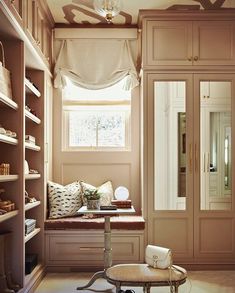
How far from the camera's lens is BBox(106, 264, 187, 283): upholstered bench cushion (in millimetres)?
2959

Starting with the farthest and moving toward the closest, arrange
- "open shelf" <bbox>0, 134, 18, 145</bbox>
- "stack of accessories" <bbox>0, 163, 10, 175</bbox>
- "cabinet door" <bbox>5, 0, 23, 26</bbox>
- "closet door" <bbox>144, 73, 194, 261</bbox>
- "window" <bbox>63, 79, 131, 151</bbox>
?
1. "window" <bbox>63, 79, 131, 151</bbox>
2. "closet door" <bbox>144, 73, 194, 261</bbox>
3. "stack of accessories" <bbox>0, 163, 10, 175</bbox>
4. "open shelf" <bbox>0, 134, 18, 145</bbox>
5. "cabinet door" <bbox>5, 0, 23, 26</bbox>

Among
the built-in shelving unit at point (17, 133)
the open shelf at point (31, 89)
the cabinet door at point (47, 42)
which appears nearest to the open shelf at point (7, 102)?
the built-in shelving unit at point (17, 133)

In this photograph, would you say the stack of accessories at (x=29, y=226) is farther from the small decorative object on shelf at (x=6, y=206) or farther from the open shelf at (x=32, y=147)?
the open shelf at (x=32, y=147)

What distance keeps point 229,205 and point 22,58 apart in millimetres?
2632

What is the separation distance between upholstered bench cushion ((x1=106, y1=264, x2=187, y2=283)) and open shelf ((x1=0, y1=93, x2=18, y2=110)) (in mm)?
1441

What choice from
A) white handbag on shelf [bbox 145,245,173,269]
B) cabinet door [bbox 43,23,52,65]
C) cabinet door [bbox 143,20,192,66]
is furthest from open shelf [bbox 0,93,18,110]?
cabinet door [bbox 143,20,192,66]

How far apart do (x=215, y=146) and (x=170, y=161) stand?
509 mm

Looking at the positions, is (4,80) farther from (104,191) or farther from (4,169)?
(104,191)

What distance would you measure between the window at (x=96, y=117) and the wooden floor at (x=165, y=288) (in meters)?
1.61

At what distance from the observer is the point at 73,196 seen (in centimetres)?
477

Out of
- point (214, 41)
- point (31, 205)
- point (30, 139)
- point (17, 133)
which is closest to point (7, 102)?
point (17, 133)

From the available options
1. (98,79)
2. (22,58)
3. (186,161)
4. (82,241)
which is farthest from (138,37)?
(82,241)

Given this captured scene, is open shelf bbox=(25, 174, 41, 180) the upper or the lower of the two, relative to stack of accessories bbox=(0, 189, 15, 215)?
upper

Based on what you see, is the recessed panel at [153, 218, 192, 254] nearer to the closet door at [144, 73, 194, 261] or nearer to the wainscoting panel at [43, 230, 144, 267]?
the closet door at [144, 73, 194, 261]
